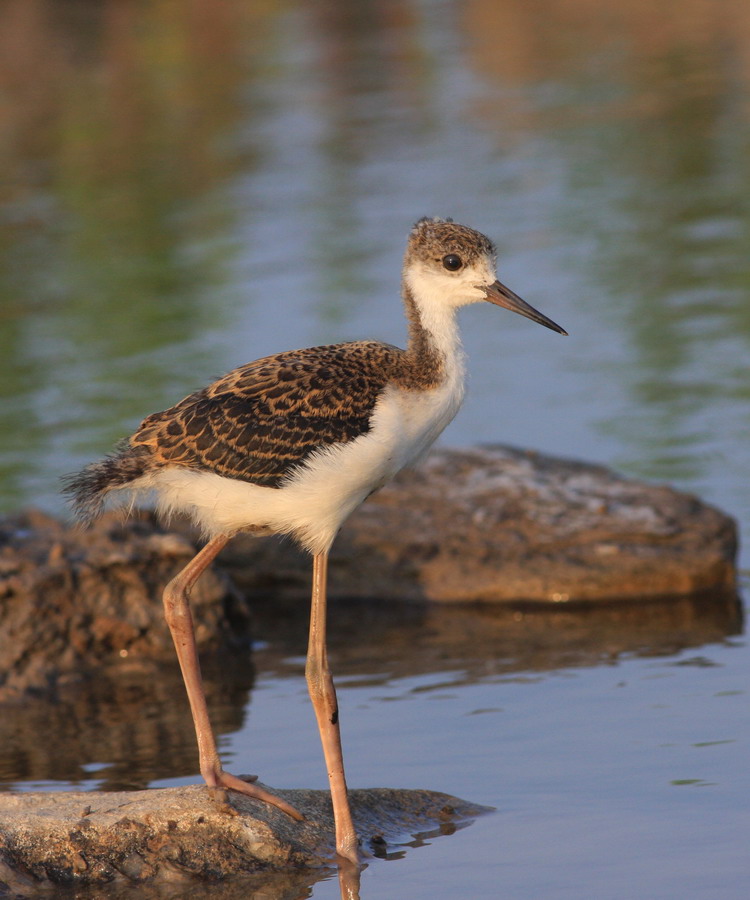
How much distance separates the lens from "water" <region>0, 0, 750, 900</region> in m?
8.00

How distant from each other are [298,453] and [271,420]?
0.61 ft

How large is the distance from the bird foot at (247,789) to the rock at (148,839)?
0.03 metres

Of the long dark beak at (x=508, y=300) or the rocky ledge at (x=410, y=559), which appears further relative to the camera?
the rocky ledge at (x=410, y=559)

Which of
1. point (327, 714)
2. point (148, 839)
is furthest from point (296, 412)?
point (148, 839)

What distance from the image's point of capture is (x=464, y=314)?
52.4 ft

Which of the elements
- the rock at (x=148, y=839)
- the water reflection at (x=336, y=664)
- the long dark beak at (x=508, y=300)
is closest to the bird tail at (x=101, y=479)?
the rock at (x=148, y=839)

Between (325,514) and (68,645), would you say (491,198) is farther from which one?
(325,514)

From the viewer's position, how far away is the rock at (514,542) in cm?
1026

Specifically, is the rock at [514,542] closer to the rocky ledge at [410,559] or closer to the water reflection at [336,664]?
the rocky ledge at [410,559]

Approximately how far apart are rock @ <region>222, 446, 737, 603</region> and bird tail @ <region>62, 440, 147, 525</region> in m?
3.27

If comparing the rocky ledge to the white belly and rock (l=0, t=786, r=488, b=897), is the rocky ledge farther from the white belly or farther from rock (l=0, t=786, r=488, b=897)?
rock (l=0, t=786, r=488, b=897)

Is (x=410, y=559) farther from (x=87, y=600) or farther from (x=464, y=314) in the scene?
(x=464, y=314)

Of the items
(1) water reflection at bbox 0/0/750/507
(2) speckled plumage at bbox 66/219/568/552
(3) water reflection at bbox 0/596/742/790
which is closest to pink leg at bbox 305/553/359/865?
(2) speckled plumage at bbox 66/219/568/552

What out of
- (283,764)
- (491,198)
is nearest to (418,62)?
(491,198)
